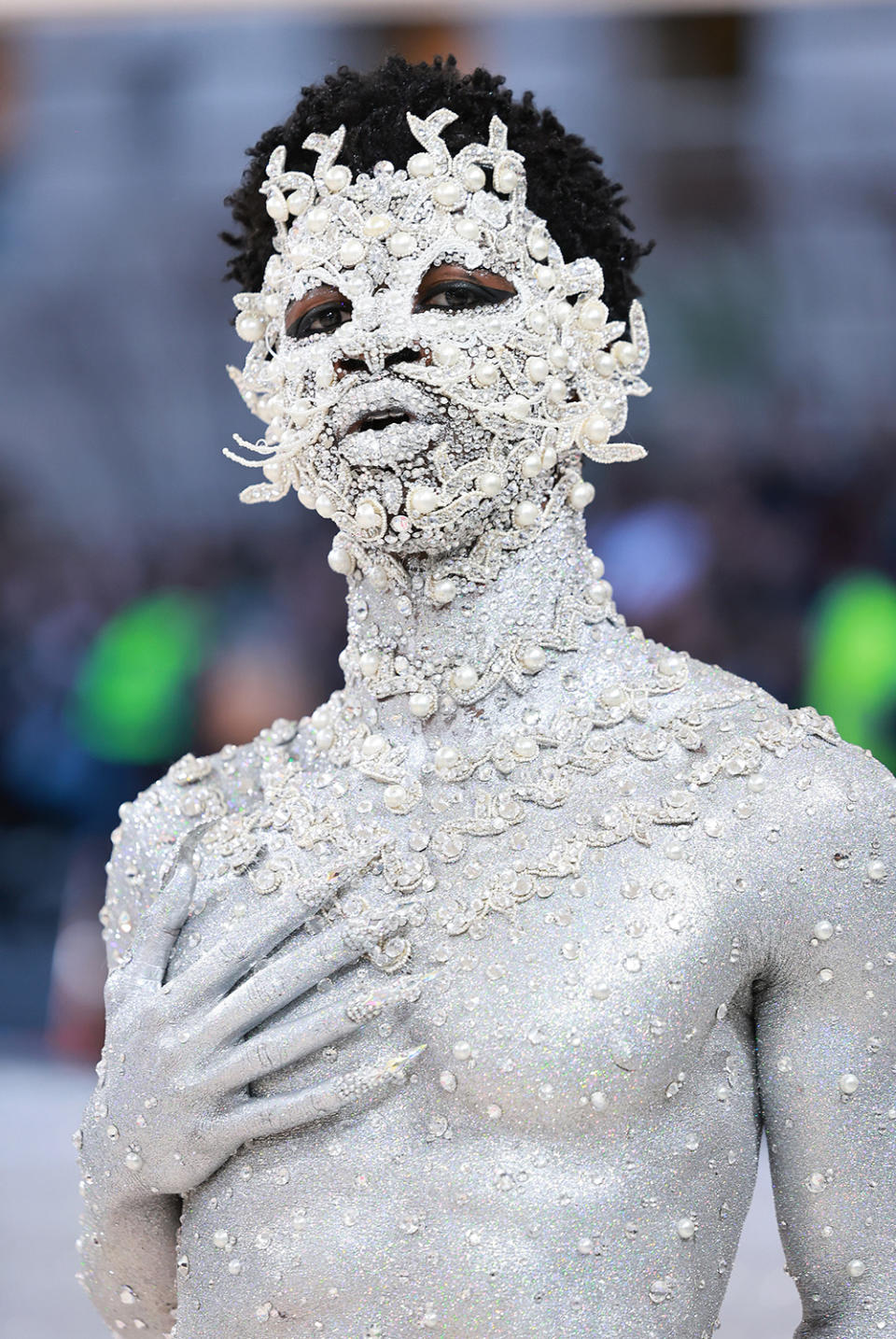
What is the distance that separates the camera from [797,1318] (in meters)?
1.90

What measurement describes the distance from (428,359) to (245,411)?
1788mm

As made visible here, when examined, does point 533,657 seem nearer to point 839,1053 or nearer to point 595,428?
point 595,428

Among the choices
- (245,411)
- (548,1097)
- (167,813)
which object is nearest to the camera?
(548,1097)

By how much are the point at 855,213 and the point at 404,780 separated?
170 cm

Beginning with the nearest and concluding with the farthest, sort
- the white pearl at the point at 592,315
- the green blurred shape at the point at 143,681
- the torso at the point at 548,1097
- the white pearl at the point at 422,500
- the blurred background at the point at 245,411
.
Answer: the torso at the point at 548,1097 < the white pearl at the point at 422,500 < the white pearl at the point at 592,315 < the blurred background at the point at 245,411 < the green blurred shape at the point at 143,681

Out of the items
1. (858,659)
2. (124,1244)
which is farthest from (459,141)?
(858,659)

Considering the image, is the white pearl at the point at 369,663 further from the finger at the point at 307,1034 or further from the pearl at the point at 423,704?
the finger at the point at 307,1034

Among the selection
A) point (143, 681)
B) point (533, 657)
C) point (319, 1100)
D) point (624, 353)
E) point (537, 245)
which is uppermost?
point (537, 245)

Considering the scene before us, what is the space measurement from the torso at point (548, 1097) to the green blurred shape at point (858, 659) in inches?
54.7

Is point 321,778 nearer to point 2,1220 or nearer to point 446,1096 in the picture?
point 446,1096

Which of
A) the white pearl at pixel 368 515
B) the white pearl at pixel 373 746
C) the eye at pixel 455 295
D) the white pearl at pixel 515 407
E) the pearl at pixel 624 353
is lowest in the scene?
the white pearl at pixel 373 746

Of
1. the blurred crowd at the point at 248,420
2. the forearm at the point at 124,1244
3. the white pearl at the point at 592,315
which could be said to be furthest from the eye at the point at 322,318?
the blurred crowd at the point at 248,420

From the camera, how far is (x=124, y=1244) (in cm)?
141

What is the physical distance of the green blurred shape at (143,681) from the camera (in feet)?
10.2
